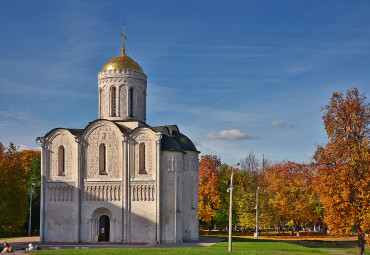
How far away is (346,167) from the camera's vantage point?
22.6m

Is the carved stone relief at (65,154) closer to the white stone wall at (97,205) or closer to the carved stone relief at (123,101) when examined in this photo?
the white stone wall at (97,205)

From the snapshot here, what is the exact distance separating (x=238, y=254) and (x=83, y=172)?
61.0 feet

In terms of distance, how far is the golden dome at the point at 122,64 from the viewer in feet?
136

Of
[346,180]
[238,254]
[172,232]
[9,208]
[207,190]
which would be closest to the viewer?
[346,180]

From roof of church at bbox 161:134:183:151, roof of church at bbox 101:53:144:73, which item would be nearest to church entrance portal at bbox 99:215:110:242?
roof of church at bbox 161:134:183:151

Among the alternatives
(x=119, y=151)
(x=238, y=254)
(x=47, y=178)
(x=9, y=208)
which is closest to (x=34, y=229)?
(x=9, y=208)

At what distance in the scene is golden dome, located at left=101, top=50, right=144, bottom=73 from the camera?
136 feet

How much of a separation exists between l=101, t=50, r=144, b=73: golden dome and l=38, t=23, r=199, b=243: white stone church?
17.2 feet

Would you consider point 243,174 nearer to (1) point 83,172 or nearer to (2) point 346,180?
(1) point 83,172

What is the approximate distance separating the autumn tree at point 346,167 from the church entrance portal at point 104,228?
20891mm

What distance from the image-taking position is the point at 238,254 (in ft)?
80.2

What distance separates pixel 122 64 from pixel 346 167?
81.5 feet

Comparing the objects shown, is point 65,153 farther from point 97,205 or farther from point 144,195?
point 144,195

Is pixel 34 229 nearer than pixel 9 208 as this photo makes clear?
No
